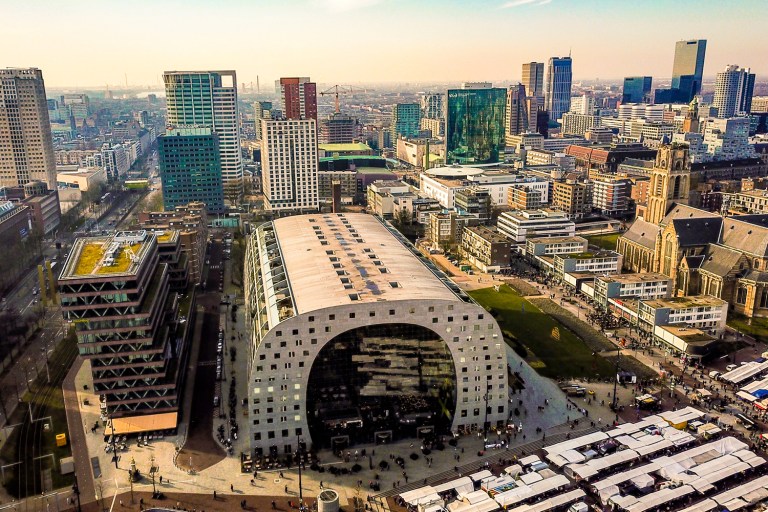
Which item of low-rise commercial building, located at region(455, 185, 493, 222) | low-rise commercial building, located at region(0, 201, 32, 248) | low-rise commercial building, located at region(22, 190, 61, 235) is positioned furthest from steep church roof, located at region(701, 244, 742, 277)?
low-rise commercial building, located at region(22, 190, 61, 235)

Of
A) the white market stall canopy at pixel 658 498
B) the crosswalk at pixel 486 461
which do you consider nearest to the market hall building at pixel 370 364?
the crosswalk at pixel 486 461

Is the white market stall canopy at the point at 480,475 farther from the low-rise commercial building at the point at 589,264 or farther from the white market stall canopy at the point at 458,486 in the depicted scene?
the low-rise commercial building at the point at 589,264

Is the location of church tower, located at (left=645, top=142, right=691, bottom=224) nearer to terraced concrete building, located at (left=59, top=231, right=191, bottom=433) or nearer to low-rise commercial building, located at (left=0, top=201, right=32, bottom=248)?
terraced concrete building, located at (left=59, top=231, right=191, bottom=433)

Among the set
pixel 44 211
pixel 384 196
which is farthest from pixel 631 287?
pixel 44 211

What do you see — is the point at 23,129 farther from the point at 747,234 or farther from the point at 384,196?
the point at 747,234

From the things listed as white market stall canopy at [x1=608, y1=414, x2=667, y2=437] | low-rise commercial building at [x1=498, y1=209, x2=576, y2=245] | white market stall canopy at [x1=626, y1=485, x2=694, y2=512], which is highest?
low-rise commercial building at [x1=498, y1=209, x2=576, y2=245]

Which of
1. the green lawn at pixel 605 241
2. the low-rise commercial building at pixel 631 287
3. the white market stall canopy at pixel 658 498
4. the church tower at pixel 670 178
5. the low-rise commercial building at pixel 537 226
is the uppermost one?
the church tower at pixel 670 178

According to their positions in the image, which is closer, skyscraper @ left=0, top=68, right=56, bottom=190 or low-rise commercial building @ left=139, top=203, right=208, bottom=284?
low-rise commercial building @ left=139, top=203, right=208, bottom=284
